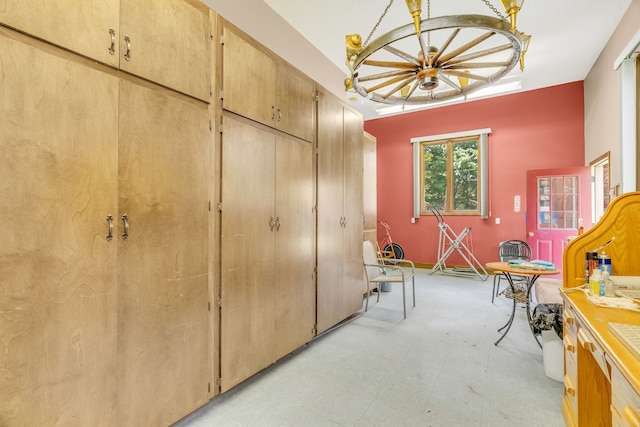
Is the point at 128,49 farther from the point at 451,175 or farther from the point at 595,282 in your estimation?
the point at 451,175

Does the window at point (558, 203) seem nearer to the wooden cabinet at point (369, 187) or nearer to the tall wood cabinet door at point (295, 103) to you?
the wooden cabinet at point (369, 187)

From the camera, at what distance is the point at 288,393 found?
2213 mm

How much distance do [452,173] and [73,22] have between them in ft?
22.2

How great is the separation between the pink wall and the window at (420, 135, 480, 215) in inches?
10.3

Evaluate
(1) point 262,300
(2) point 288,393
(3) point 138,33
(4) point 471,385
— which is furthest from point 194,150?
(4) point 471,385

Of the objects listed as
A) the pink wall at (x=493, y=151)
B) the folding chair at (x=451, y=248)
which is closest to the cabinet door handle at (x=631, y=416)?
the folding chair at (x=451, y=248)

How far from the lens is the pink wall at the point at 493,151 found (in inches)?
223

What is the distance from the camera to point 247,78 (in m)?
2.21

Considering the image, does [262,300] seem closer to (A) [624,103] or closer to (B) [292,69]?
(B) [292,69]

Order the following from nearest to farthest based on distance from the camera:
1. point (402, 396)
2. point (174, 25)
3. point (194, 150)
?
point (174, 25) → point (194, 150) → point (402, 396)

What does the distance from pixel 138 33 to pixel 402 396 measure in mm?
2741

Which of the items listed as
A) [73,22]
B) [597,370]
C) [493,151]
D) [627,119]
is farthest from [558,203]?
[73,22]

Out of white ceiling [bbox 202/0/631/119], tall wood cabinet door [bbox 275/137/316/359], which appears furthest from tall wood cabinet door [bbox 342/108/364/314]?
white ceiling [bbox 202/0/631/119]

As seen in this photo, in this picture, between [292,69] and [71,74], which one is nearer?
[71,74]
